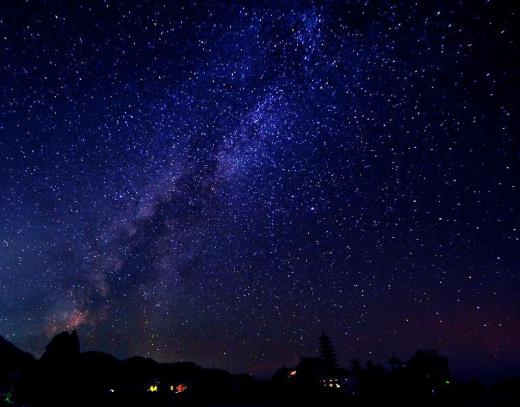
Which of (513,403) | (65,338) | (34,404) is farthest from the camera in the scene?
(513,403)

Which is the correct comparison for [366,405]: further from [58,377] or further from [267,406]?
[58,377]

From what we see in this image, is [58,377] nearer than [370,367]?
Yes

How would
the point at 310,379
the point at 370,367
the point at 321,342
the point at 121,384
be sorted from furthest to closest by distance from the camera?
the point at 321,342 → the point at 370,367 → the point at 121,384 → the point at 310,379

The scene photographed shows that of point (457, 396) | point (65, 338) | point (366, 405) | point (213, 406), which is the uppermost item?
point (65, 338)

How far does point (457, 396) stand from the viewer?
27.6 meters

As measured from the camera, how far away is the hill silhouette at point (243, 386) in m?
15.1

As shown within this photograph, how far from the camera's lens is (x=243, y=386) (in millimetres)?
34812

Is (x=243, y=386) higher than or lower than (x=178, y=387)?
lower

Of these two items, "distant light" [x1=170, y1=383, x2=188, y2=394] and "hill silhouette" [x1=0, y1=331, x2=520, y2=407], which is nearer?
"hill silhouette" [x1=0, y1=331, x2=520, y2=407]

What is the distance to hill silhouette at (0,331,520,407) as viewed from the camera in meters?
15.1

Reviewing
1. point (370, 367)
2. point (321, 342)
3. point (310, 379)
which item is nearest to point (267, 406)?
point (310, 379)

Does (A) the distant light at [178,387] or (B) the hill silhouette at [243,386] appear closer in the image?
(B) the hill silhouette at [243,386]

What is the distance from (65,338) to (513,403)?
1145 inches

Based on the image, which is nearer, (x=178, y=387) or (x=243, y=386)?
(x=243, y=386)
